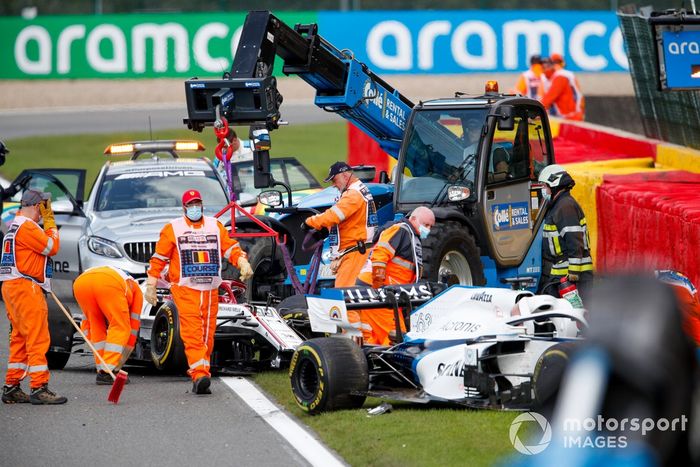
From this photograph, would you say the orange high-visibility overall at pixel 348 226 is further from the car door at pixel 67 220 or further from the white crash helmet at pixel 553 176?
the car door at pixel 67 220

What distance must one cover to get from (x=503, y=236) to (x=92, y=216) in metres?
5.26

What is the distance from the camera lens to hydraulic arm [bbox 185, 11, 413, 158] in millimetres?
12672

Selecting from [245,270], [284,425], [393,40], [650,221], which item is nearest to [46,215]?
[245,270]

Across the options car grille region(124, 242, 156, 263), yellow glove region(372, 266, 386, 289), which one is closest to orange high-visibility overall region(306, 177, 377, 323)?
yellow glove region(372, 266, 386, 289)

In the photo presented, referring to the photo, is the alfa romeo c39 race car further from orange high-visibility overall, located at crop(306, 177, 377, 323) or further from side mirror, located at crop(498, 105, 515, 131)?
side mirror, located at crop(498, 105, 515, 131)

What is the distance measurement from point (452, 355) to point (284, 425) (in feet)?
4.21

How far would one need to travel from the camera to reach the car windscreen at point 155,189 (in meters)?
16.8

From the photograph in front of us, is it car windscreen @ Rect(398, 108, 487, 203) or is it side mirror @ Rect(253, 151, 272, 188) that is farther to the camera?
car windscreen @ Rect(398, 108, 487, 203)

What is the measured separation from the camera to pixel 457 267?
13.1m

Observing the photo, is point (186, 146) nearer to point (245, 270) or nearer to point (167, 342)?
point (167, 342)

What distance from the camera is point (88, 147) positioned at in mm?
35469

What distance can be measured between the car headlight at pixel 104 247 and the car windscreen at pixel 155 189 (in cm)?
107

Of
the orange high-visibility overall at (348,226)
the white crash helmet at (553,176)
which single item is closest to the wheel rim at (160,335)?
the orange high-visibility overall at (348,226)

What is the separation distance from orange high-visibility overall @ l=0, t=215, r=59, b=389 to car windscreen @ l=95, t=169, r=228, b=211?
5.66 m
